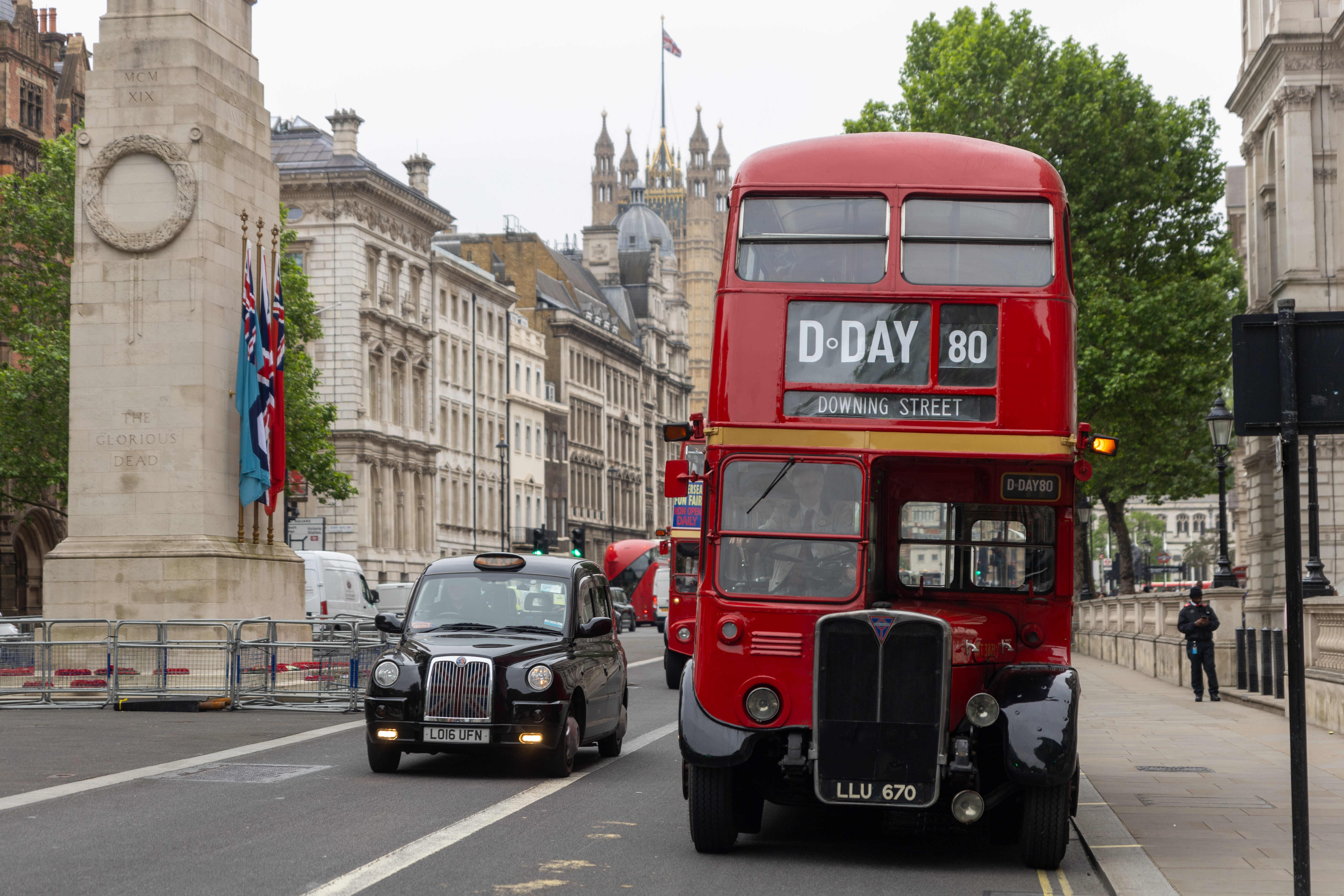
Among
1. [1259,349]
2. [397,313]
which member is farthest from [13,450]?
[1259,349]

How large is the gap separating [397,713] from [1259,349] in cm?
827

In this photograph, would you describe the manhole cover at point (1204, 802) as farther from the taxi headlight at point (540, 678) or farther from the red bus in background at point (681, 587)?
the red bus in background at point (681, 587)

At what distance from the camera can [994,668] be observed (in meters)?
10.5

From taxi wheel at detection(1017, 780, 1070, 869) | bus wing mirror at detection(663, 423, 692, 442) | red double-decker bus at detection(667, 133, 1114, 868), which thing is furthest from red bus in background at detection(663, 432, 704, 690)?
taxi wheel at detection(1017, 780, 1070, 869)

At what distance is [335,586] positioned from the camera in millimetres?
42312

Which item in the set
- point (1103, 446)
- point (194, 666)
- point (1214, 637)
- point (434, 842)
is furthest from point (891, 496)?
point (1214, 637)

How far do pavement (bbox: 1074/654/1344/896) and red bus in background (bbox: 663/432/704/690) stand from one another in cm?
566

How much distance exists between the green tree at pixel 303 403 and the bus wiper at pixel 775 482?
4229 centimetres

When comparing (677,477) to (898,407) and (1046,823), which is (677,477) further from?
(1046,823)

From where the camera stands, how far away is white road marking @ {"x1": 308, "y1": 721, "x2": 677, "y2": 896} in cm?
863

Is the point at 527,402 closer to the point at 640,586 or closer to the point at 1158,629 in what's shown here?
the point at 640,586

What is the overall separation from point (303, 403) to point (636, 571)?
31.6 meters

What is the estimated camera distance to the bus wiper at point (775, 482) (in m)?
9.97

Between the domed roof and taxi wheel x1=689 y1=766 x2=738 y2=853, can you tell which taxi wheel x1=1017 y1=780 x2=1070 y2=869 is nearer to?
taxi wheel x1=689 y1=766 x2=738 y2=853
